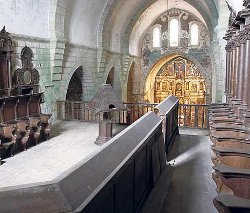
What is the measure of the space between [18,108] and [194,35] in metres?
14.3

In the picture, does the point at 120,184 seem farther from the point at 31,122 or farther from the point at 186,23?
the point at 186,23

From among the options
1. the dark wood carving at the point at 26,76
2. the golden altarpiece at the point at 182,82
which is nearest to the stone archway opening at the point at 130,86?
the golden altarpiece at the point at 182,82

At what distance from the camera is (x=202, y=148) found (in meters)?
7.15

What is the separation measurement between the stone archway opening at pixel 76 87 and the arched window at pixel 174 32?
858cm

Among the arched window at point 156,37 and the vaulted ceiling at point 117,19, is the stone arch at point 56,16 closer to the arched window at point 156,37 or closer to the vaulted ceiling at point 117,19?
the vaulted ceiling at point 117,19

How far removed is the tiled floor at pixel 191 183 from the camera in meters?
4.07

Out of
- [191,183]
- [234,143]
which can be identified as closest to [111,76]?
[191,183]

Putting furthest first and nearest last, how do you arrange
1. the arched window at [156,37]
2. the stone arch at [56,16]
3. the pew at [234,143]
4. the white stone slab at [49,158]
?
the arched window at [156,37] < the stone arch at [56,16] < the white stone slab at [49,158] < the pew at [234,143]

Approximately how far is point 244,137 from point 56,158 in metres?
3.91

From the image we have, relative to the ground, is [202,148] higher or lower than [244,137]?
lower

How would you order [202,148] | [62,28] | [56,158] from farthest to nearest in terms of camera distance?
[62,28] → [202,148] → [56,158]

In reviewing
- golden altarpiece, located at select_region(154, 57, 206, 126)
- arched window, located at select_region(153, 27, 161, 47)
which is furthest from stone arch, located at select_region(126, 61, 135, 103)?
golden altarpiece, located at select_region(154, 57, 206, 126)

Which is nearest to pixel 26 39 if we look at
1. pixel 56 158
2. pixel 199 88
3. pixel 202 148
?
pixel 56 158

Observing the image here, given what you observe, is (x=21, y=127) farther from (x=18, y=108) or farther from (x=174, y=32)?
(x=174, y=32)
